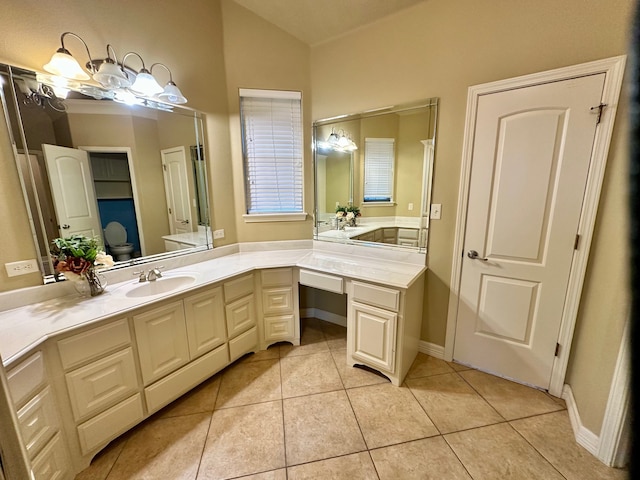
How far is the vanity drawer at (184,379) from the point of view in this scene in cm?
173

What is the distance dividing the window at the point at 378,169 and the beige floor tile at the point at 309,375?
149 cm

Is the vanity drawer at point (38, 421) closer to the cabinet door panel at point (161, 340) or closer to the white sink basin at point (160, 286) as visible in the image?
the cabinet door panel at point (161, 340)

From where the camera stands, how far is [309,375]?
2186 millimetres

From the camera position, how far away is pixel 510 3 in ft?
5.65

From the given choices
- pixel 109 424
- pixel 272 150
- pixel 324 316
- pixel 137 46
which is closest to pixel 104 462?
pixel 109 424

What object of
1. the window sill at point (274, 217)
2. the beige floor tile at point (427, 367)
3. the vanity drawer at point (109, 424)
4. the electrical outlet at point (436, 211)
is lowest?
the beige floor tile at point (427, 367)

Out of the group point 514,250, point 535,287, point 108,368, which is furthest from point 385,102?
point 108,368

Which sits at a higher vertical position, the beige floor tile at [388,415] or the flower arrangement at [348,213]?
the flower arrangement at [348,213]

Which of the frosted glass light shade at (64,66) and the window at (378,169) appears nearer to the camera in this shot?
the frosted glass light shade at (64,66)

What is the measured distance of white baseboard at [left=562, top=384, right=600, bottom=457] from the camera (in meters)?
1.53

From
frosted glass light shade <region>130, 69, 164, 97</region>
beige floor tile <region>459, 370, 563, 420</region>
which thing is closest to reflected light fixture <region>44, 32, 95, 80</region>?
frosted glass light shade <region>130, 69, 164, 97</region>

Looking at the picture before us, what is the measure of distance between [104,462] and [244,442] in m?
0.76

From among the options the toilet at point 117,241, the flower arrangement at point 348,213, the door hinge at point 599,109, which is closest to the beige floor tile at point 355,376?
the flower arrangement at point 348,213

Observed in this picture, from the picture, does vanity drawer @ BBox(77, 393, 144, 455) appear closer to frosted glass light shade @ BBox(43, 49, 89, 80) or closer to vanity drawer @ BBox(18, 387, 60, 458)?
vanity drawer @ BBox(18, 387, 60, 458)
